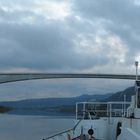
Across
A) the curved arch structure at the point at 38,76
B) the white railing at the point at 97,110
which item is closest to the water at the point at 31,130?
the curved arch structure at the point at 38,76

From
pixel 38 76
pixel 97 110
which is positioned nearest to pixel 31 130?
pixel 38 76

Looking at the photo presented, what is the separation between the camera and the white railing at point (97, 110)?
20.0 m

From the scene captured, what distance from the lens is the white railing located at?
786 inches

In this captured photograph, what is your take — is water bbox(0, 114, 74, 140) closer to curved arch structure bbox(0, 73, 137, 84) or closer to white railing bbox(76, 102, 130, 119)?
curved arch structure bbox(0, 73, 137, 84)

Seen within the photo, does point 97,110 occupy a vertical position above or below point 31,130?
above

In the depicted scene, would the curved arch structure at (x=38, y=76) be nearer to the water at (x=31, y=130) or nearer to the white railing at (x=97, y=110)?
the water at (x=31, y=130)

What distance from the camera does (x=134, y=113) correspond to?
13867 mm

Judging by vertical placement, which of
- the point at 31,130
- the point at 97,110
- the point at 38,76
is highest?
the point at 38,76

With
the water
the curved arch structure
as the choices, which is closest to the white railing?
the water

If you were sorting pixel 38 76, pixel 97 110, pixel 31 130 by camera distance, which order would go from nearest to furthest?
pixel 97 110, pixel 31 130, pixel 38 76

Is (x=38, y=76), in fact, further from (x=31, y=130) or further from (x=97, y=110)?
(x=97, y=110)

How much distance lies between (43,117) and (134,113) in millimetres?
99258

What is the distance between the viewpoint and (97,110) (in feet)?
68.6

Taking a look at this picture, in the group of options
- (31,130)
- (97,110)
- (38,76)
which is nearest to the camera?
(97,110)
